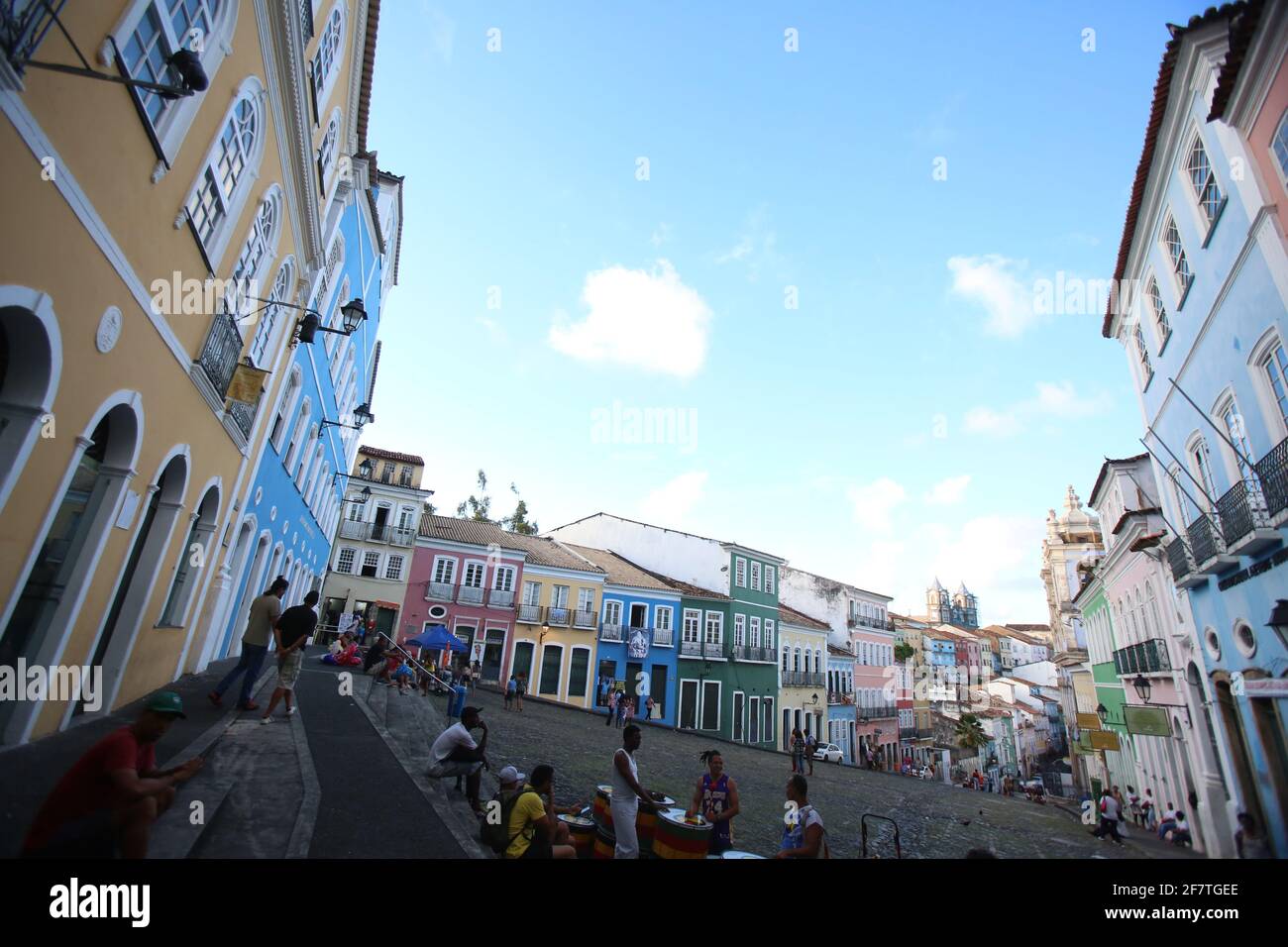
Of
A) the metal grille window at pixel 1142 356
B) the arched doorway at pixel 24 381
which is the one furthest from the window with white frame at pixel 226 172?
the metal grille window at pixel 1142 356

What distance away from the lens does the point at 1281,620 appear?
805cm

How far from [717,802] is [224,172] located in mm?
9608

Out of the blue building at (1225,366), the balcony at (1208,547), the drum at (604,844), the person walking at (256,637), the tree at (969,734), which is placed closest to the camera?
the drum at (604,844)

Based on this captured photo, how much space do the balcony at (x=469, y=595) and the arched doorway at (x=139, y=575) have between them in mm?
20927

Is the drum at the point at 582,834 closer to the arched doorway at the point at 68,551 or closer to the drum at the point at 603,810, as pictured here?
the drum at the point at 603,810

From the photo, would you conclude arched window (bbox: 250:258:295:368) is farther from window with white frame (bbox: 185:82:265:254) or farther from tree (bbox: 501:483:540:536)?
tree (bbox: 501:483:540:536)

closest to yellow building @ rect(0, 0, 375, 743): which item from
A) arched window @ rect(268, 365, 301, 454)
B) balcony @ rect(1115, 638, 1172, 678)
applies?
arched window @ rect(268, 365, 301, 454)

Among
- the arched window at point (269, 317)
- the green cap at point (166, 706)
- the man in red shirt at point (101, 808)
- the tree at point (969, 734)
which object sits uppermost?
the arched window at point (269, 317)

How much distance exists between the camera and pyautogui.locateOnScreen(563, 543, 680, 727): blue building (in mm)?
29984

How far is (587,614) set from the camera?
30094 millimetres

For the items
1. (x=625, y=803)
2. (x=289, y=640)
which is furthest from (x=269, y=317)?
(x=625, y=803)

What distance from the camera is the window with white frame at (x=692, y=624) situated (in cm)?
3222
